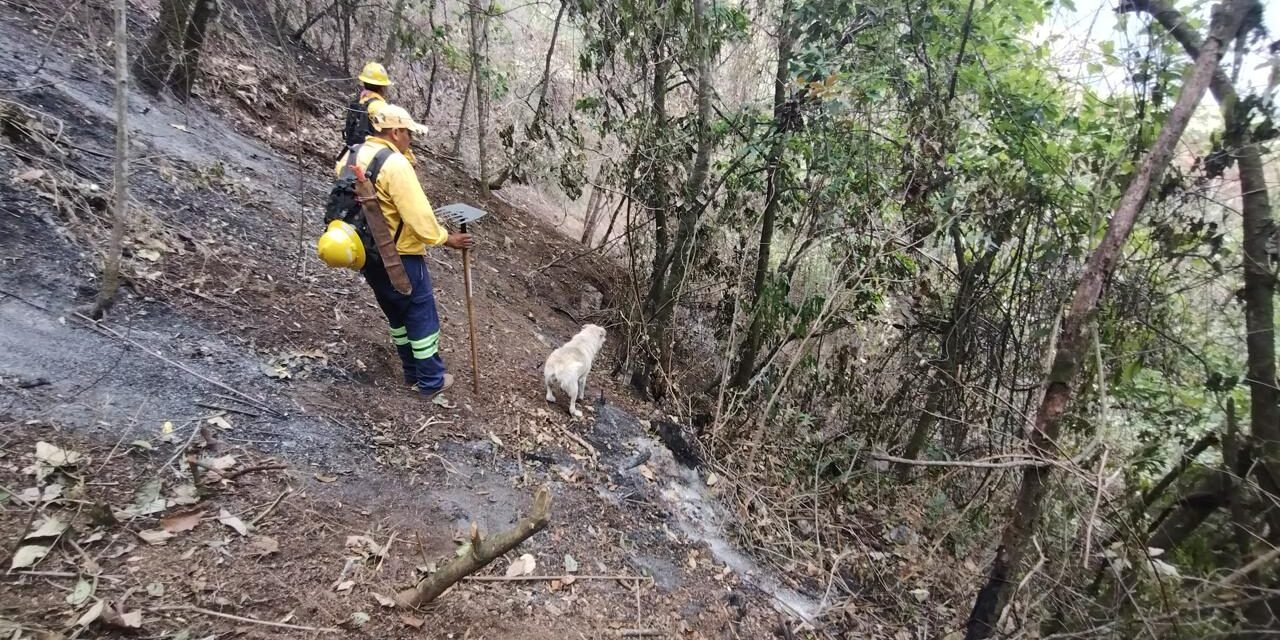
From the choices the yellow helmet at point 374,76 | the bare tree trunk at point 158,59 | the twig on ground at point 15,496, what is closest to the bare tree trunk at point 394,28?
the bare tree trunk at point 158,59

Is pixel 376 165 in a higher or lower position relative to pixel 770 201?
lower

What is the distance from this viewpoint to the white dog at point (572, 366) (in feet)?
17.4

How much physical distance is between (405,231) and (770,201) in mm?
3358

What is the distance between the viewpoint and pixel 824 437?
6.61m

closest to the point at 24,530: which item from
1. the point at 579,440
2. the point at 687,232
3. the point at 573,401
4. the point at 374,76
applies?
the point at 579,440

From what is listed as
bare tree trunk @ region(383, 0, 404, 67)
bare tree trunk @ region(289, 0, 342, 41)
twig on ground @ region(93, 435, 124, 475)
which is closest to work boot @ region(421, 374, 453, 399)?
twig on ground @ region(93, 435, 124, 475)

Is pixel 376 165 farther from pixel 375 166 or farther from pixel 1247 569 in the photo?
pixel 1247 569

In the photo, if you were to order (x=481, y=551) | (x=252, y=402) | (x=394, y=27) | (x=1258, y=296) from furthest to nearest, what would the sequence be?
(x=394, y=27), (x=252, y=402), (x=1258, y=296), (x=481, y=551)

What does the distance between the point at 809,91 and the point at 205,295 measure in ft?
15.4

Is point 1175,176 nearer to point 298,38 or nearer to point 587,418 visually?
point 587,418

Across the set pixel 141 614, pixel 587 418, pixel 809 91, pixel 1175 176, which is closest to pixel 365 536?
pixel 141 614

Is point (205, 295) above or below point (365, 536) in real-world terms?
above

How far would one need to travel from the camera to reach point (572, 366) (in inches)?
209

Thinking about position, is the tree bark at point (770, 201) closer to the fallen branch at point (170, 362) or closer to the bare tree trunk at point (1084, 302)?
the bare tree trunk at point (1084, 302)
